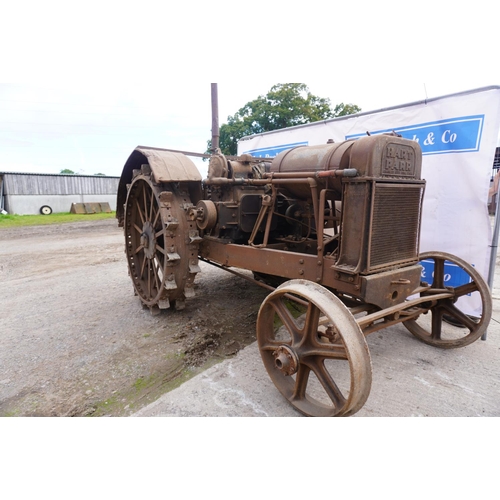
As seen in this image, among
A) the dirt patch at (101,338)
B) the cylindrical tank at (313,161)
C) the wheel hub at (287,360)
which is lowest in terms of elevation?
the dirt patch at (101,338)

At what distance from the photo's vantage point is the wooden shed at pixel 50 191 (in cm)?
1917

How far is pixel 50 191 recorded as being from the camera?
20750 millimetres

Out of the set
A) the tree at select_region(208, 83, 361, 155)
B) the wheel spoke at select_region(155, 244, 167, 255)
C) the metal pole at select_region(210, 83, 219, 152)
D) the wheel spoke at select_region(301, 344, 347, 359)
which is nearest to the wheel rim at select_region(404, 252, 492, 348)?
the wheel spoke at select_region(301, 344, 347, 359)

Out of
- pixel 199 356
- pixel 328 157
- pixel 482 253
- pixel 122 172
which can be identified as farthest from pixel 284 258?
pixel 122 172

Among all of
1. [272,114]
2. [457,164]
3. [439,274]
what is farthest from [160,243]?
[272,114]

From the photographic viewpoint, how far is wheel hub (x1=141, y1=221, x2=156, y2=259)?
4.06 meters

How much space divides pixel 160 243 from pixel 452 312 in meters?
3.11

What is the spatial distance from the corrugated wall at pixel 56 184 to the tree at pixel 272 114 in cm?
926

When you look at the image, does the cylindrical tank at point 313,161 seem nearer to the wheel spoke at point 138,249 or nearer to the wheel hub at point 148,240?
the wheel hub at point 148,240

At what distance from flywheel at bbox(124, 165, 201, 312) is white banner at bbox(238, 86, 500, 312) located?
8.76 ft

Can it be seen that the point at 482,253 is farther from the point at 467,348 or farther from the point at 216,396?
the point at 216,396

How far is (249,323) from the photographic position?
3938 millimetres

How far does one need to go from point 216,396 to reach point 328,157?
1993mm

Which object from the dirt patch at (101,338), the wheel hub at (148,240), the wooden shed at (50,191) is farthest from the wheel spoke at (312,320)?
the wooden shed at (50,191)
